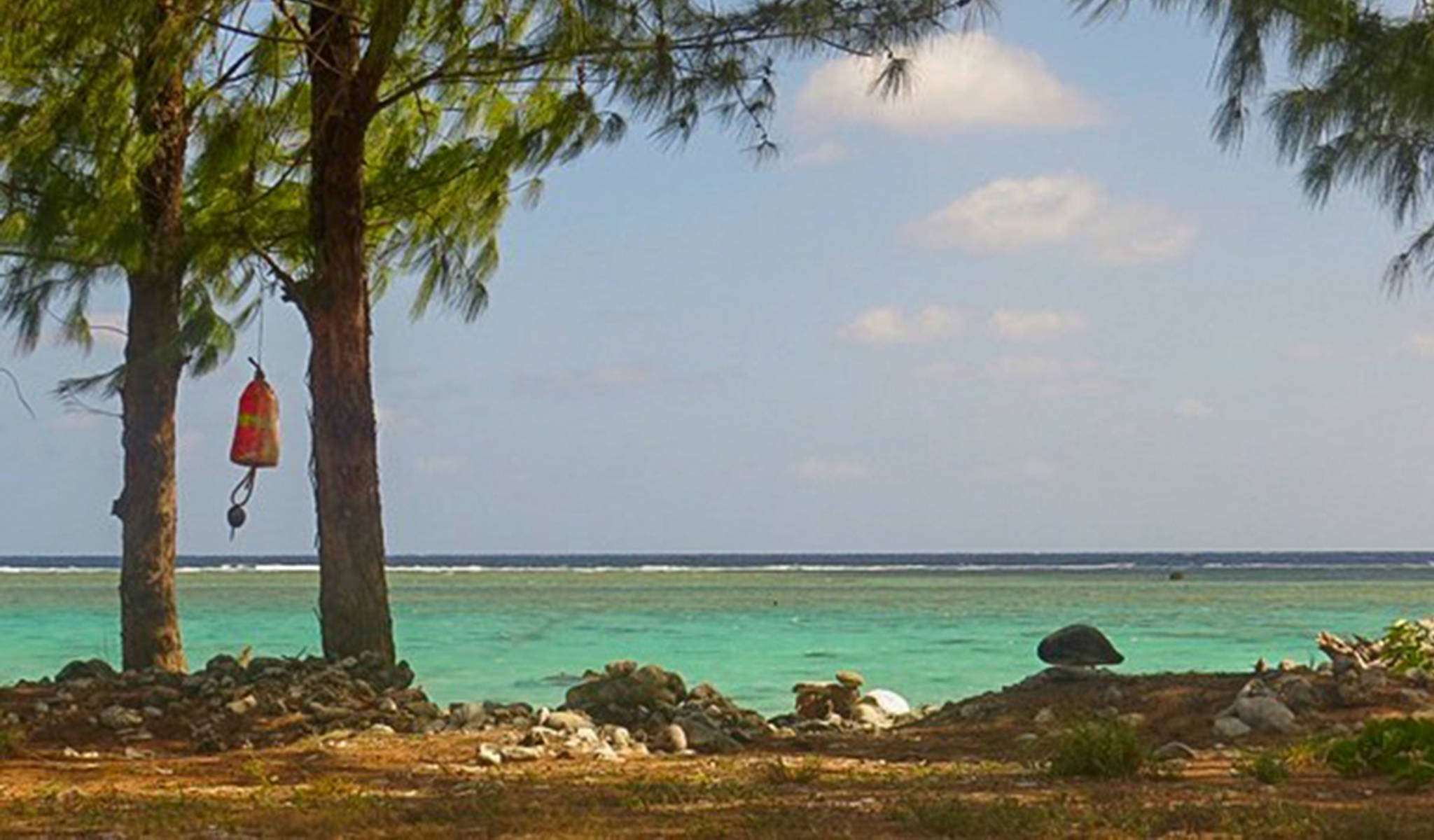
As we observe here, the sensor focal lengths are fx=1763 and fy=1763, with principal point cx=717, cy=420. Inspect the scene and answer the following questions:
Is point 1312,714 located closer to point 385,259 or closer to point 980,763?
point 980,763

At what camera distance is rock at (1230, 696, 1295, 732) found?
32.1 ft

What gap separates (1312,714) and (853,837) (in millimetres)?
5157

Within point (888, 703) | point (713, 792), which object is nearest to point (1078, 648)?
point (888, 703)

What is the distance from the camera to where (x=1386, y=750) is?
7344 mm

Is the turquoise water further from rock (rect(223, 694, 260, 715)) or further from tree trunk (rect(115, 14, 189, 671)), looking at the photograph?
tree trunk (rect(115, 14, 189, 671))

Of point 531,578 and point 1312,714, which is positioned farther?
point 531,578

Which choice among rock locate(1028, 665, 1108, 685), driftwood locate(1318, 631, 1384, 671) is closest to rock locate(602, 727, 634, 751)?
rock locate(1028, 665, 1108, 685)

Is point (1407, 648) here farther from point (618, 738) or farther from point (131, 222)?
point (131, 222)

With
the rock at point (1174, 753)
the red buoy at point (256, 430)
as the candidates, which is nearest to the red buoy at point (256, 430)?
the red buoy at point (256, 430)

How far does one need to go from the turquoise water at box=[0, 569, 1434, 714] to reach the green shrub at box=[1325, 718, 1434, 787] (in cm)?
699

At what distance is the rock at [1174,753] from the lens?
8.64 metres

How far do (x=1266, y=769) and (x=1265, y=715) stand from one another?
2520 millimetres

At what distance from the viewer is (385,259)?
45.9ft

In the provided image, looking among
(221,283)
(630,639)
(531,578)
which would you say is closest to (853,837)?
(221,283)
